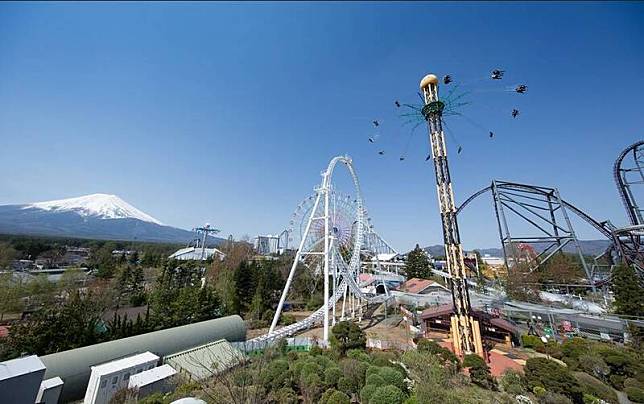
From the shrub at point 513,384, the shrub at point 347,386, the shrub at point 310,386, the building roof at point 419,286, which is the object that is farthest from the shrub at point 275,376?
the building roof at point 419,286

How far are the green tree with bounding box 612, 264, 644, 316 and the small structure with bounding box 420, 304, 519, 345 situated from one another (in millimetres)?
7382

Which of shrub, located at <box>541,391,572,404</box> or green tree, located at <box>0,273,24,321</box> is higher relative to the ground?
green tree, located at <box>0,273,24,321</box>

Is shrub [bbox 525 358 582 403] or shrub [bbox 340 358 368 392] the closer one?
shrub [bbox 525 358 582 403]

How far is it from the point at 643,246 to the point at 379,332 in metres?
29.0

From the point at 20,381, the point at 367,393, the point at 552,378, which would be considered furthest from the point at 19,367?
the point at 552,378

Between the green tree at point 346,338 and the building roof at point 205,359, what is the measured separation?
6235 mm

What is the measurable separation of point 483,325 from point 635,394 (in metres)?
11.0

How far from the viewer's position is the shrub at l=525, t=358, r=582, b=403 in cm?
1159

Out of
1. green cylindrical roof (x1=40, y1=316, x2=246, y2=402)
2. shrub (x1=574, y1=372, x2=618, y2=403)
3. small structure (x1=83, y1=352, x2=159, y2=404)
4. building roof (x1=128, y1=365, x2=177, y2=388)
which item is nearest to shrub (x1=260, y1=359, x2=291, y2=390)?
building roof (x1=128, y1=365, x2=177, y2=388)

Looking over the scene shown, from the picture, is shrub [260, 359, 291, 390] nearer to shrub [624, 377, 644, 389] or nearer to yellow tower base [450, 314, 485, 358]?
yellow tower base [450, 314, 485, 358]

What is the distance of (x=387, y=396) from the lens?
10453mm

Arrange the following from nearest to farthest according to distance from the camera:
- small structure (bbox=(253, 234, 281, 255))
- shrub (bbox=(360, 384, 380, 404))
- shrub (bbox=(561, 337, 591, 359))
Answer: shrub (bbox=(360, 384, 380, 404)), shrub (bbox=(561, 337, 591, 359)), small structure (bbox=(253, 234, 281, 255))

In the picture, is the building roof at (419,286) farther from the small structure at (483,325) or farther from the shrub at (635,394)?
the shrub at (635,394)

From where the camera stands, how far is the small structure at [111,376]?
1313 cm
